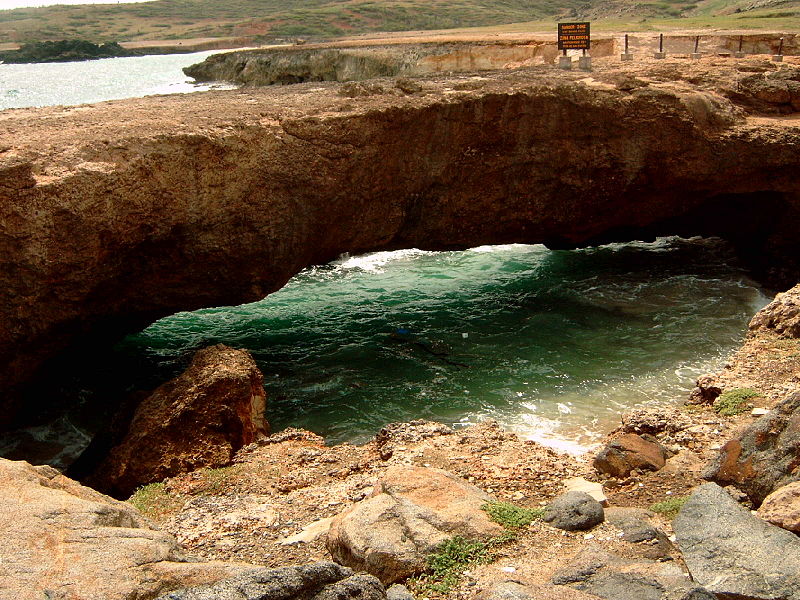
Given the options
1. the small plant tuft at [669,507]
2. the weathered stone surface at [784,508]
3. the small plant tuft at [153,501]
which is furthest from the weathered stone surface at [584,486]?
the small plant tuft at [153,501]

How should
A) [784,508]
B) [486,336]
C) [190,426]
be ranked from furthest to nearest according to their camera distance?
[486,336] → [190,426] → [784,508]

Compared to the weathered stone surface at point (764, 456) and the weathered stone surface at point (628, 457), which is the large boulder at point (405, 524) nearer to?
the weathered stone surface at point (628, 457)

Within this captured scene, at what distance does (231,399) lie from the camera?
500 inches

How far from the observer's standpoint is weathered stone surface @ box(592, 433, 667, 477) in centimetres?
1013

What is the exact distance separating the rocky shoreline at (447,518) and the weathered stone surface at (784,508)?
1 cm

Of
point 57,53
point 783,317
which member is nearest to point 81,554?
point 783,317

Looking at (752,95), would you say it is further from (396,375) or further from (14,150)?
(14,150)

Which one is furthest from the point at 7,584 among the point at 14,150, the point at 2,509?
the point at 14,150

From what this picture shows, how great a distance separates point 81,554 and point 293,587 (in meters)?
1.81

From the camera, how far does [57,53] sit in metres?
87.0

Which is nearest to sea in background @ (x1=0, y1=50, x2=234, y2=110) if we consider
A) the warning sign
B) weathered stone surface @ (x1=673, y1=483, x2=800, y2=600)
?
the warning sign

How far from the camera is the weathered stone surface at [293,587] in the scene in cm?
537

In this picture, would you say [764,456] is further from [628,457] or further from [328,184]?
[328,184]

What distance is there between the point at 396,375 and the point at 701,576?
986 cm
